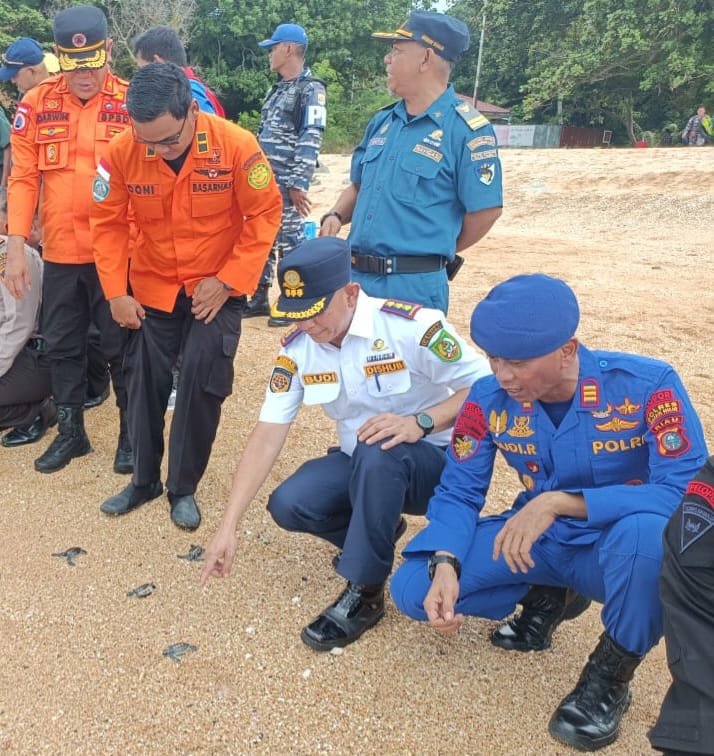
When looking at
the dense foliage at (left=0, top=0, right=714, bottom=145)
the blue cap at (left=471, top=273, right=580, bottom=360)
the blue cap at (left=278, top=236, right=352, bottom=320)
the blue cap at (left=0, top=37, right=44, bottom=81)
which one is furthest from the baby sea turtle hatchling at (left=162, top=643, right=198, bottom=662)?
the dense foliage at (left=0, top=0, right=714, bottom=145)

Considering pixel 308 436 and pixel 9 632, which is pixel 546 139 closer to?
pixel 308 436

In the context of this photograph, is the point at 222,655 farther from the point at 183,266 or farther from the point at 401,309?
the point at 183,266

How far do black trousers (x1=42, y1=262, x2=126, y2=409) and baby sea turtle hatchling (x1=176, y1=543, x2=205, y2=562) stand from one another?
0.92 metres

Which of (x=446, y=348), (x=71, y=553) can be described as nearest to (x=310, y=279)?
(x=446, y=348)

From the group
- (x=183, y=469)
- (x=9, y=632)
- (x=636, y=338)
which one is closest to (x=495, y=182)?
(x=183, y=469)

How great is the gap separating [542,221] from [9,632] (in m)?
10.9

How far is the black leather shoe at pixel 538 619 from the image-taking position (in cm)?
232

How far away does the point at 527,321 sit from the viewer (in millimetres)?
1877

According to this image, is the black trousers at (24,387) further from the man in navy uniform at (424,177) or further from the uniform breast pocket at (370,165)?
the uniform breast pocket at (370,165)

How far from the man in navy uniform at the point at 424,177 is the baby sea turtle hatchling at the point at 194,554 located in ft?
4.15

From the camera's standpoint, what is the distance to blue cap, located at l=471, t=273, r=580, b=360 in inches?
73.9

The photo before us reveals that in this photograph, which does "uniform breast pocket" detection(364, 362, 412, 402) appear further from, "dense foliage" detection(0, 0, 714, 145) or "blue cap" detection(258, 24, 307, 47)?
"dense foliage" detection(0, 0, 714, 145)

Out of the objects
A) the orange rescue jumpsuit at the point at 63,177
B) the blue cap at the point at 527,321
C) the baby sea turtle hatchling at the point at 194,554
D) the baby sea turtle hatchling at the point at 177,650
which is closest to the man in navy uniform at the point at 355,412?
the baby sea turtle hatchling at the point at 177,650

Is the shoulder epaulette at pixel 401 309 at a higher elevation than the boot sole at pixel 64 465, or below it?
higher
